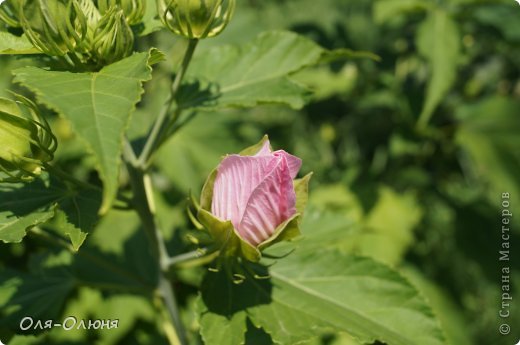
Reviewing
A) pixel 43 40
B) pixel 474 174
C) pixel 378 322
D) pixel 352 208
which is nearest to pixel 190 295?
pixel 352 208

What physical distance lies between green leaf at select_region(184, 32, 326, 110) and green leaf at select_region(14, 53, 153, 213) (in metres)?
0.28

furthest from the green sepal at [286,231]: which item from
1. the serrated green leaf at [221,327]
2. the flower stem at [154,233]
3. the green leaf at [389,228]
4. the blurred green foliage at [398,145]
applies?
the green leaf at [389,228]

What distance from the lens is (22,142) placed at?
0.78 meters

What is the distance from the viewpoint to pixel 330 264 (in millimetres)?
1085

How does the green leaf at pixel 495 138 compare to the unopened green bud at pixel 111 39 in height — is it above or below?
below

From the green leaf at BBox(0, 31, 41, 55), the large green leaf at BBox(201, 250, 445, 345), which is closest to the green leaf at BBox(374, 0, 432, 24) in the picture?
the large green leaf at BBox(201, 250, 445, 345)

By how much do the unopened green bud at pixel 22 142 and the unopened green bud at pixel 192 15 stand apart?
21cm

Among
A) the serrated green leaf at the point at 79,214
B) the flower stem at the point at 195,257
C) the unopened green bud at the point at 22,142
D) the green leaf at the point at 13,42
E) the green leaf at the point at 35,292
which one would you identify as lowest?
the green leaf at the point at 35,292

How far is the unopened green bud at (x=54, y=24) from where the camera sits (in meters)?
0.77

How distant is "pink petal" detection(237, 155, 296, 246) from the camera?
788 millimetres

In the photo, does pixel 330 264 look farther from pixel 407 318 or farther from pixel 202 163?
pixel 202 163

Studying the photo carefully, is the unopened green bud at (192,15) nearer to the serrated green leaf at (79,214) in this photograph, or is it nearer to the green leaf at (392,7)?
the serrated green leaf at (79,214)

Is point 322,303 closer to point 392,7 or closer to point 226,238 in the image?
point 226,238

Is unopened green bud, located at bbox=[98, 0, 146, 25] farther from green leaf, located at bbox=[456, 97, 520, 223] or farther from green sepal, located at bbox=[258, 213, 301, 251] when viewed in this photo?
green leaf, located at bbox=[456, 97, 520, 223]
